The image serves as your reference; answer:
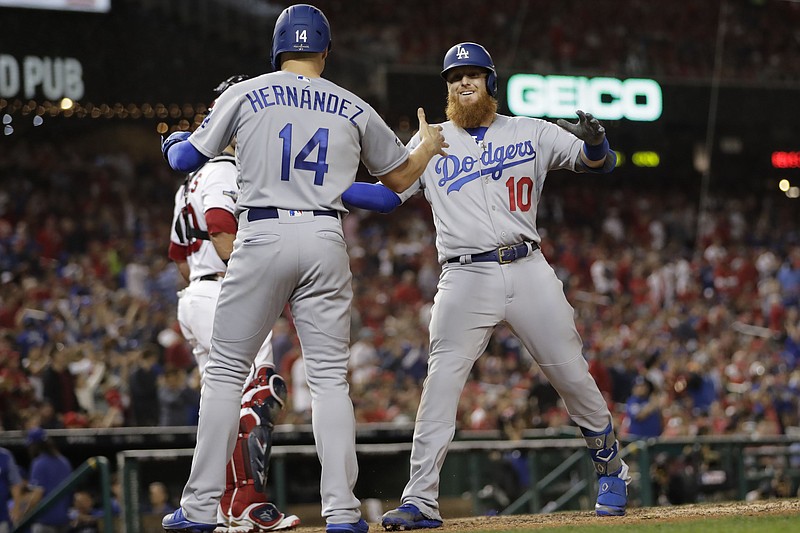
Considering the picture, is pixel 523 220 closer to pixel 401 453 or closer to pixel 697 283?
pixel 401 453

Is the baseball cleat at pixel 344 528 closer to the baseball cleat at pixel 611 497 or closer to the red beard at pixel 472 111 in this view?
the baseball cleat at pixel 611 497

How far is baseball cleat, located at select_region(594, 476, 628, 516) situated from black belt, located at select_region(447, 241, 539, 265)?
41.9 inches

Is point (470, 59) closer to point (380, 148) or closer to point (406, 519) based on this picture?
point (380, 148)

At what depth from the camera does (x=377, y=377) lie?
512 inches

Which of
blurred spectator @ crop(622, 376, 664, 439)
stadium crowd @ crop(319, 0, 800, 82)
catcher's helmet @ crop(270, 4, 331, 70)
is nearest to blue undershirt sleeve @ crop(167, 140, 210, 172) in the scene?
catcher's helmet @ crop(270, 4, 331, 70)

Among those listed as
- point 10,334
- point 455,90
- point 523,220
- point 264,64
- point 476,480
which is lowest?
point 476,480

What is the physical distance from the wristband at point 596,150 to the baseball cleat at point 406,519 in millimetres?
1625

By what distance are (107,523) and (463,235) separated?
3766mm

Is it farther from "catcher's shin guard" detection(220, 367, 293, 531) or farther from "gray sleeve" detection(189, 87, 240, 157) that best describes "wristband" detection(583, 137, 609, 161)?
"catcher's shin guard" detection(220, 367, 293, 531)

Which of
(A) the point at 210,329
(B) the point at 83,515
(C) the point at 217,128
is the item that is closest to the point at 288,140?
(C) the point at 217,128

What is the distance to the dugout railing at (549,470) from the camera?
29.7 ft

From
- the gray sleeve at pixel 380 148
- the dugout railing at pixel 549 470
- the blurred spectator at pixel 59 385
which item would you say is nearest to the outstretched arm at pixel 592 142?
the gray sleeve at pixel 380 148

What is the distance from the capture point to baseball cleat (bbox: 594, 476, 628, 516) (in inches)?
206

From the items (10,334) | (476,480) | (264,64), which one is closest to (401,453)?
(476,480)
